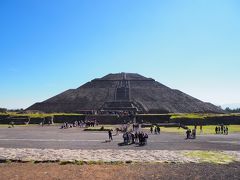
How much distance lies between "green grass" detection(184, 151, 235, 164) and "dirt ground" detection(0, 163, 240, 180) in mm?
1119

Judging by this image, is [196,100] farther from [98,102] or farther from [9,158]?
[9,158]

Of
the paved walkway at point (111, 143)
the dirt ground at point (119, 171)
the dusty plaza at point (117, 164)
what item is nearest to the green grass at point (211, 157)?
the dusty plaza at point (117, 164)

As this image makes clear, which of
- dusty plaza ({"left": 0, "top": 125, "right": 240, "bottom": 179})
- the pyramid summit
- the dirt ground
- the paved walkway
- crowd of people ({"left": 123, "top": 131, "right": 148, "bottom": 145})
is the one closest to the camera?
the dirt ground

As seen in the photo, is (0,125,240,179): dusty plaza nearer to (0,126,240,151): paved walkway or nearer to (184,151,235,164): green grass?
(184,151,235,164): green grass

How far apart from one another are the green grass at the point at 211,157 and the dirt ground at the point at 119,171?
112cm

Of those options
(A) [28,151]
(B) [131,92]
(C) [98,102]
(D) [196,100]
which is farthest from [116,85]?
(A) [28,151]

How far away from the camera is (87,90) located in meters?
105

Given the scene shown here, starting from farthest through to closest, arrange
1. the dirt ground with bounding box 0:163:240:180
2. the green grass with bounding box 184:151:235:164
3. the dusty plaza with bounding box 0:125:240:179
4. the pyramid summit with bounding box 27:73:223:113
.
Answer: the pyramid summit with bounding box 27:73:223:113
the green grass with bounding box 184:151:235:164
the dusty plaza with bounding box 0:125:240:179
the dirt ground with bounding box 0:163:240:180

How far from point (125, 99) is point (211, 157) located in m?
71.1

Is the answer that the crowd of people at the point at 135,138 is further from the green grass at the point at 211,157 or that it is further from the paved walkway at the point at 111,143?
the green grass at the point at 211,157

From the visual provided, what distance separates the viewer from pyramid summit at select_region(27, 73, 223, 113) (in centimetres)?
8688

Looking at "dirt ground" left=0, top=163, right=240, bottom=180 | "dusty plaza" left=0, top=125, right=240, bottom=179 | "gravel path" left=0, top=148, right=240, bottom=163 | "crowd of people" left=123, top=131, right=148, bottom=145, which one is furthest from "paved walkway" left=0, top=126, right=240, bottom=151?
"dirt ground" left=0, top=163, right=240, bottom=180

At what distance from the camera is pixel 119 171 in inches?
665

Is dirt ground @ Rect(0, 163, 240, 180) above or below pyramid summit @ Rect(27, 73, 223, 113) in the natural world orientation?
below
